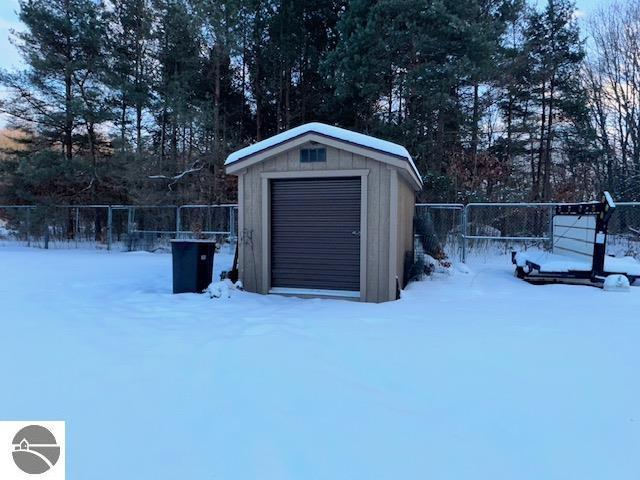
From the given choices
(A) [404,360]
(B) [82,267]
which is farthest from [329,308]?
(B) [82,267]

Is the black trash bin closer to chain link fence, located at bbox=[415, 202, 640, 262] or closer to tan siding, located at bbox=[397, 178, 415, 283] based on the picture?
tan siding, located at bbox=[397, 178, 415, 283]

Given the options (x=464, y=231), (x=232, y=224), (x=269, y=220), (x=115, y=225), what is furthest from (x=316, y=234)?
(x=115, y=225)

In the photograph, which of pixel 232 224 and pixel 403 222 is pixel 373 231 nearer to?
pixel 403 222

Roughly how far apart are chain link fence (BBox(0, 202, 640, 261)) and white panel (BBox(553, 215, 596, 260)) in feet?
1.37

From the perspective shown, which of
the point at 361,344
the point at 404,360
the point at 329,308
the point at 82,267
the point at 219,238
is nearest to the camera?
the point at 404,360

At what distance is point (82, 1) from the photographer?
15938 millimetres

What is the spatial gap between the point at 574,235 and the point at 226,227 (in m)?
9.31

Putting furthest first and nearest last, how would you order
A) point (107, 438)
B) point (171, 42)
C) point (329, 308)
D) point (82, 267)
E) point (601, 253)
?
point (171, 42) < point (82, 267) < point (601, 253) < point (329, 308) < point (107, 438)

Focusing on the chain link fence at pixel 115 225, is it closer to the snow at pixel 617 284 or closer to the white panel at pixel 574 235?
the white panel at pixel 574 235

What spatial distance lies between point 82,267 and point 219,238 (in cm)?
453

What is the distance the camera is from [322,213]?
6328 mm

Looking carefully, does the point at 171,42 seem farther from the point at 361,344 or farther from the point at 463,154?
the point at 361,344

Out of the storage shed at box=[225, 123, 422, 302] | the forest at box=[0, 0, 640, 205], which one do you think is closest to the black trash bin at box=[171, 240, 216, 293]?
the storage shed at box=[225, 123, 422, 302]

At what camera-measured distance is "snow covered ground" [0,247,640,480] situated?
6.68 ft
